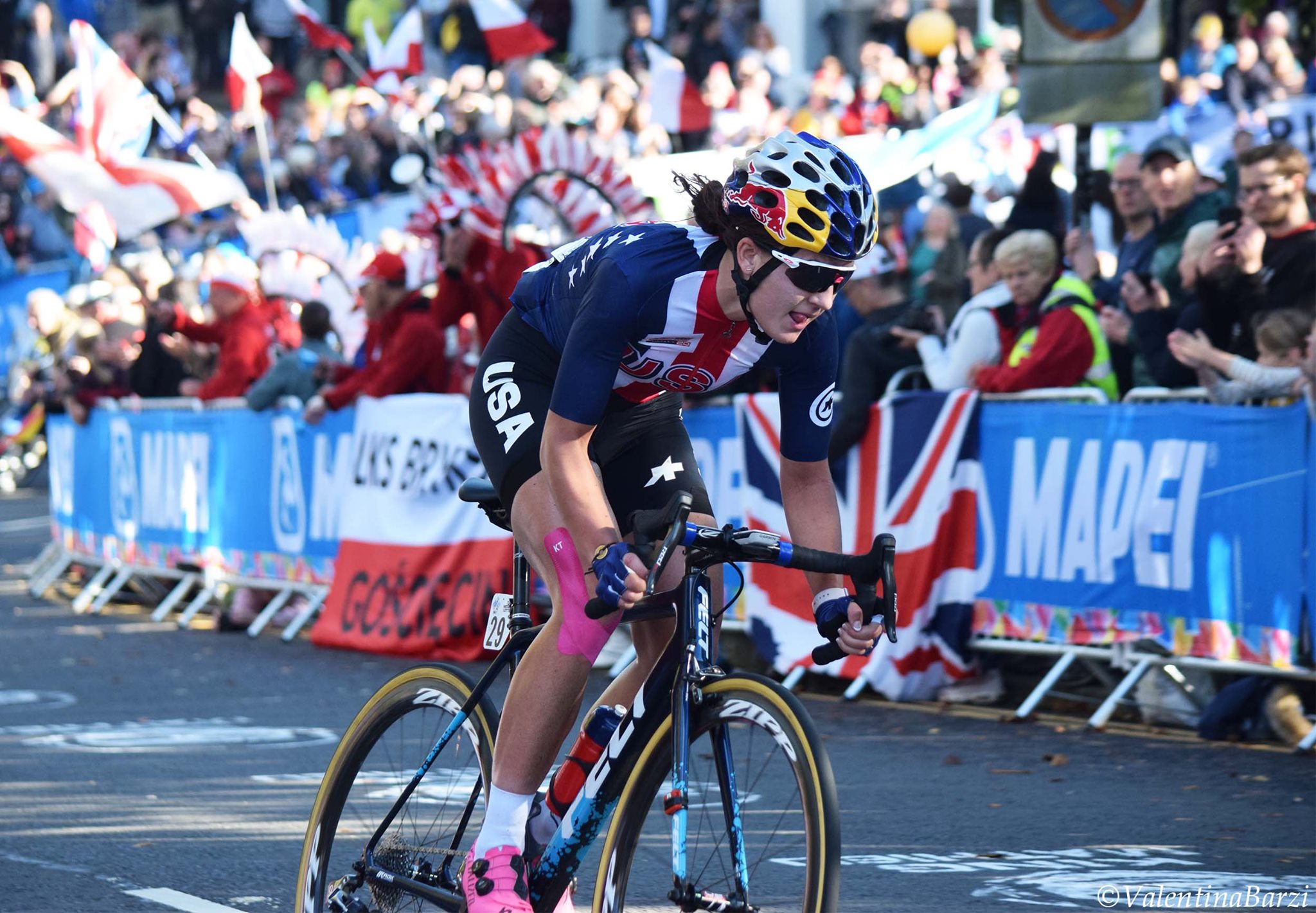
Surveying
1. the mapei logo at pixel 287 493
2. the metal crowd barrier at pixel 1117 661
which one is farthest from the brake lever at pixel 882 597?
the mapei logo at pixel 287 493

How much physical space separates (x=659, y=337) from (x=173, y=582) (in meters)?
12.5

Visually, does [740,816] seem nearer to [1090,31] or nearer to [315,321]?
[1090,31]

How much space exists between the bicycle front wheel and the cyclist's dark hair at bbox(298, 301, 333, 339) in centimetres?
1071

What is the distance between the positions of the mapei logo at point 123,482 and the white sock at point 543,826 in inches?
456

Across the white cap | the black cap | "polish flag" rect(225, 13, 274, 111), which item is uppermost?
"polish flag" rect(225, 13, 274, 111)

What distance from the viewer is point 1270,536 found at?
826 centimetres

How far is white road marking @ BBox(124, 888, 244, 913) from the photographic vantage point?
5812 mm

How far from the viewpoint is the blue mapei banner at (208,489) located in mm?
13367

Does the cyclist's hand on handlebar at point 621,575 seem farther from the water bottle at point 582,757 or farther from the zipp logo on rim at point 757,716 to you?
the water bottle at point 582,757

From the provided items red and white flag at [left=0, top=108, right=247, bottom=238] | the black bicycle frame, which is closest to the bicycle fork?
the black bicycle frame

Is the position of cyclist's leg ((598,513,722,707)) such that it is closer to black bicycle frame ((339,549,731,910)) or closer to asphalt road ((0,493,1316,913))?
black bicycle frame ((339,549,731,910))

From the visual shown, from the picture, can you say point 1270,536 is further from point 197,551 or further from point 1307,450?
point 197,551

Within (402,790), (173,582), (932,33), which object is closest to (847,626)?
(402,790)

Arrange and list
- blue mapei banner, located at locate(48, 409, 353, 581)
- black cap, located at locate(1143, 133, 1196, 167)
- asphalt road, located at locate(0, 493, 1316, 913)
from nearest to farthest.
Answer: asphalt road, located at locate(0, 493, 1316, 913)
black cap, located at locate(1143, 133, 1196, 167)
blue mapei banner, located at locate(48, 409, 353, 581)
